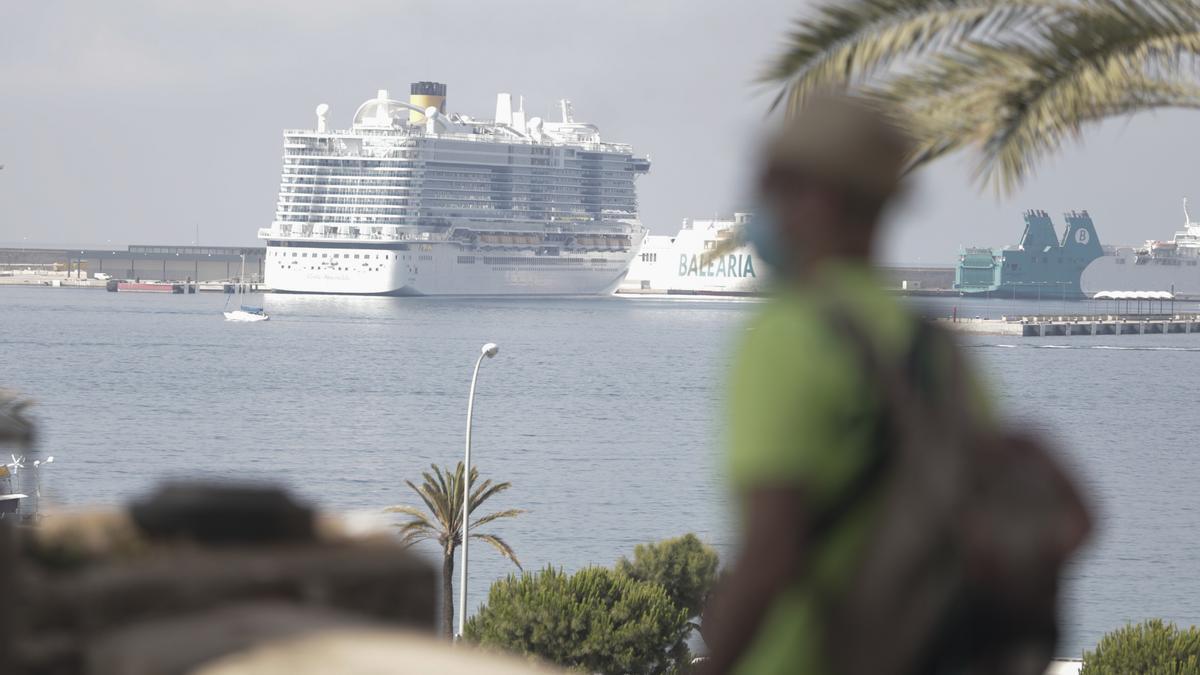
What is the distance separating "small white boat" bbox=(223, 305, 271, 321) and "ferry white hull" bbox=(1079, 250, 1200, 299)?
76626 mm

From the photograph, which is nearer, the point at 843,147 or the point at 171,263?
the point at 843,147

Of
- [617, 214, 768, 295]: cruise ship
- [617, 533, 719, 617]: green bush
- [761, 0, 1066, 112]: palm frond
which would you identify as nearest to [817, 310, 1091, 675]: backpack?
[761, 0, 1066, 112]: palm frond

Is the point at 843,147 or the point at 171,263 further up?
the point at 843,147

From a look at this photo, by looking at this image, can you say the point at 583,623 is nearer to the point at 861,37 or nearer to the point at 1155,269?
the point at 861,37

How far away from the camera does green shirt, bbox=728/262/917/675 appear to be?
1401mm

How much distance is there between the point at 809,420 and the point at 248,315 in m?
100

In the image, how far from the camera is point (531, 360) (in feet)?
257

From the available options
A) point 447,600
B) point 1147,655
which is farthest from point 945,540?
point 447,600

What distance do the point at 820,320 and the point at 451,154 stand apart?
114724mm

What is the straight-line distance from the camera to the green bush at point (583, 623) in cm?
1897

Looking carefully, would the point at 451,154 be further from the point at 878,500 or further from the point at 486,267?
the point at 878,500

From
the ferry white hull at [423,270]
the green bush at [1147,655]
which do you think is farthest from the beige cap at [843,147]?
the ferry white hull at [423,270]

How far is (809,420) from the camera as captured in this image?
4.59ft

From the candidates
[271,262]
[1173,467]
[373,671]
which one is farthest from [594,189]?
[373,671]
